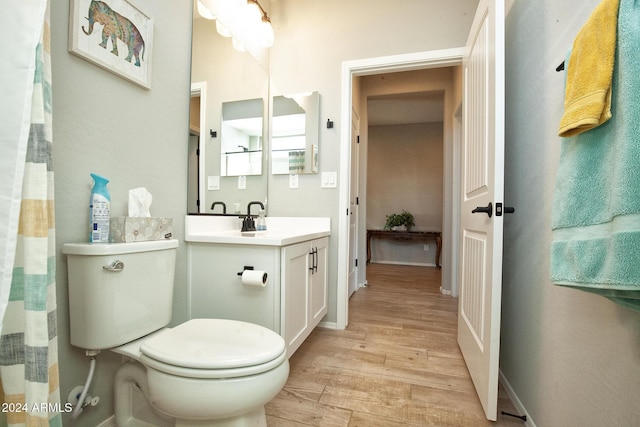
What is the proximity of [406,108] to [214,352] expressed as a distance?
4193 millimetres

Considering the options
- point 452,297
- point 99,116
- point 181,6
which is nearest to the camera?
point 99,116

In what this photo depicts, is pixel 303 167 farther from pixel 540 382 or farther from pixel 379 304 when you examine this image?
pixel 540 382

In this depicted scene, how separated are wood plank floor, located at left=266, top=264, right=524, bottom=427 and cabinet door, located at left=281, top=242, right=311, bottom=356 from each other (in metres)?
0.22

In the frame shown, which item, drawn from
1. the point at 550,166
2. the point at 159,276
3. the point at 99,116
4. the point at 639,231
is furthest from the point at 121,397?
the point at 550,166

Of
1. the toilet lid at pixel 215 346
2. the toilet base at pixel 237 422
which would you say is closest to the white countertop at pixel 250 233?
the toilet lid at pixel 215 346

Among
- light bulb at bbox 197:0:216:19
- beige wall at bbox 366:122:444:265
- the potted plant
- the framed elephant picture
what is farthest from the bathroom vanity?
beige wall at bbox 366:122:444:265

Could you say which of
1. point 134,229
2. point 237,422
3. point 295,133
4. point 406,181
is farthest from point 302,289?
point 406,181

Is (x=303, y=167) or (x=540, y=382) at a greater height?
(x=303, y=167)

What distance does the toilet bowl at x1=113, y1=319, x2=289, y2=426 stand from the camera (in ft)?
2.41

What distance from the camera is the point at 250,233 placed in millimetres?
1687

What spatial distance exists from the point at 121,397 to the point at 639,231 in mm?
1572

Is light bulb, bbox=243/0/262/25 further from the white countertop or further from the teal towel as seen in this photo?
the teal towel

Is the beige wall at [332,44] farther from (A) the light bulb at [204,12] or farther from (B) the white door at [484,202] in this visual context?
(A) the light bulb at [204,12]

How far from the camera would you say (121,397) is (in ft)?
3.28
